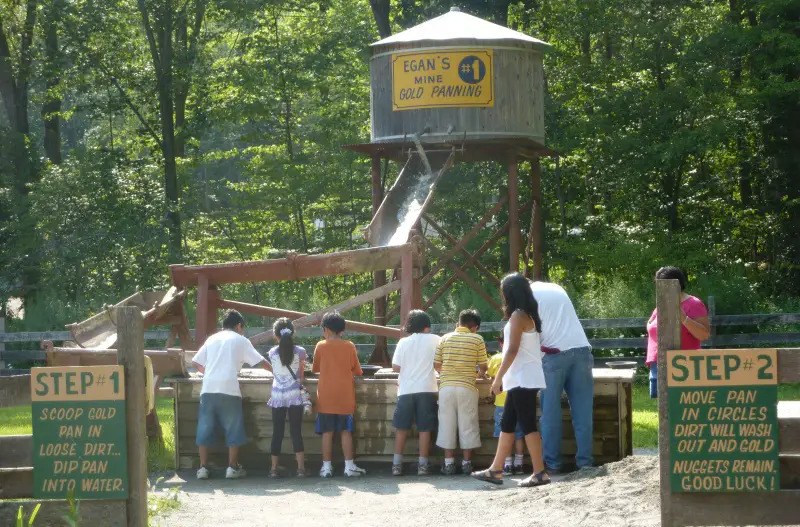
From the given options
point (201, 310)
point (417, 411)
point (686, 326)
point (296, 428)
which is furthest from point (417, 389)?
point (201, 310)

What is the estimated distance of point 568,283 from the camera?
26.2m

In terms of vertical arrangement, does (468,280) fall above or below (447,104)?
below

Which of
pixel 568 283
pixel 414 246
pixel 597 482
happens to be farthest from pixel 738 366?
pixel 568 283

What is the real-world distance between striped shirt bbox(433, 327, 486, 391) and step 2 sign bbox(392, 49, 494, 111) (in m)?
7.07

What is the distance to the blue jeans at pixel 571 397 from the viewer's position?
1084cm

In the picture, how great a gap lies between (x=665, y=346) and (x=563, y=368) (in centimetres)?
392

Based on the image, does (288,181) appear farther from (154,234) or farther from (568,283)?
(568,283)

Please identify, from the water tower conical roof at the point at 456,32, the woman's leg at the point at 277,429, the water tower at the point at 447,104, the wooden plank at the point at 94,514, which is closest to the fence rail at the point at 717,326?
the water tower at the point at 447,104

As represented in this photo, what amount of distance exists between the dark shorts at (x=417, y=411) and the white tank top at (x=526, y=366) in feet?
5.14

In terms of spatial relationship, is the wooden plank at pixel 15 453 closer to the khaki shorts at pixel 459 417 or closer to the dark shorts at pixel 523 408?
the dark shorts at pixel 523 408

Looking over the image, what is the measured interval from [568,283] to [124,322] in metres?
19.6

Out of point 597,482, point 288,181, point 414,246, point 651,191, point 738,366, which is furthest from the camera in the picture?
point 288,181

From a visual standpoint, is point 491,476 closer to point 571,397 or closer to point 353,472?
point 571,397

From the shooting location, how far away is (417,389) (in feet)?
38.7
